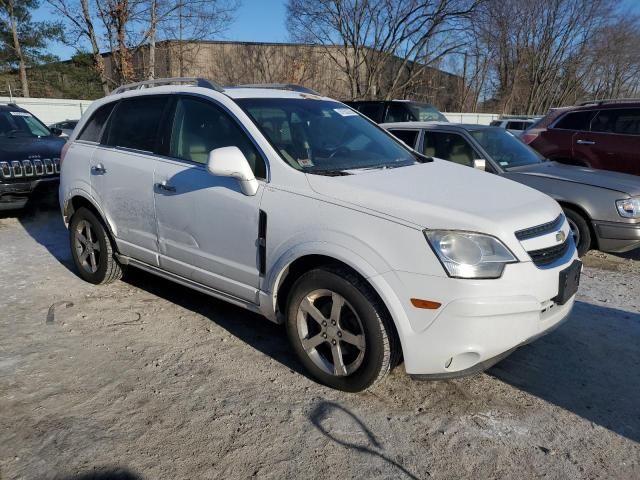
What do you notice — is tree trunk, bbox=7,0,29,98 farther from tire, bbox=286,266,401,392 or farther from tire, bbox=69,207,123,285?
tire, bbox=286,266,401,392

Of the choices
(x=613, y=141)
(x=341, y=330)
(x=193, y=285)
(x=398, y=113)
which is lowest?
(x=193, y=285)

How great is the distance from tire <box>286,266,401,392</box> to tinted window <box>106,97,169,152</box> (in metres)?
1.91

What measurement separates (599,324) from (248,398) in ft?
9.56

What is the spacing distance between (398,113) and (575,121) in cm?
399

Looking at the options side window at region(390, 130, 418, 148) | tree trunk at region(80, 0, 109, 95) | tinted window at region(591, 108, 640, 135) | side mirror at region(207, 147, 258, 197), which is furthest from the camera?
tree trunk at region(80, 0, 109, 95)

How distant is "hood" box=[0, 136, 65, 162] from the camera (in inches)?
288

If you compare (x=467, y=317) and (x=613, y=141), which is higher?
(x=613, y=141)

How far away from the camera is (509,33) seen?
36.0 m

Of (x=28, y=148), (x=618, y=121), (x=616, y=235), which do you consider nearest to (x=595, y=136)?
(x=618, y=121)

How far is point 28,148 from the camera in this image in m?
7.66

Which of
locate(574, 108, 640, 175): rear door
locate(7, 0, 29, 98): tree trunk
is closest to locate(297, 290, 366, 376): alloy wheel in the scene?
locate(574, 108, 640, 175): rear door

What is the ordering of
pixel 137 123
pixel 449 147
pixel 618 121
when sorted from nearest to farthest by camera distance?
pixel 137 123 < pixel 449 147 < pixel 618 121

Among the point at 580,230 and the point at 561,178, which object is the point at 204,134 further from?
the point at 580,230

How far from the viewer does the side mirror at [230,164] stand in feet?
10.3
